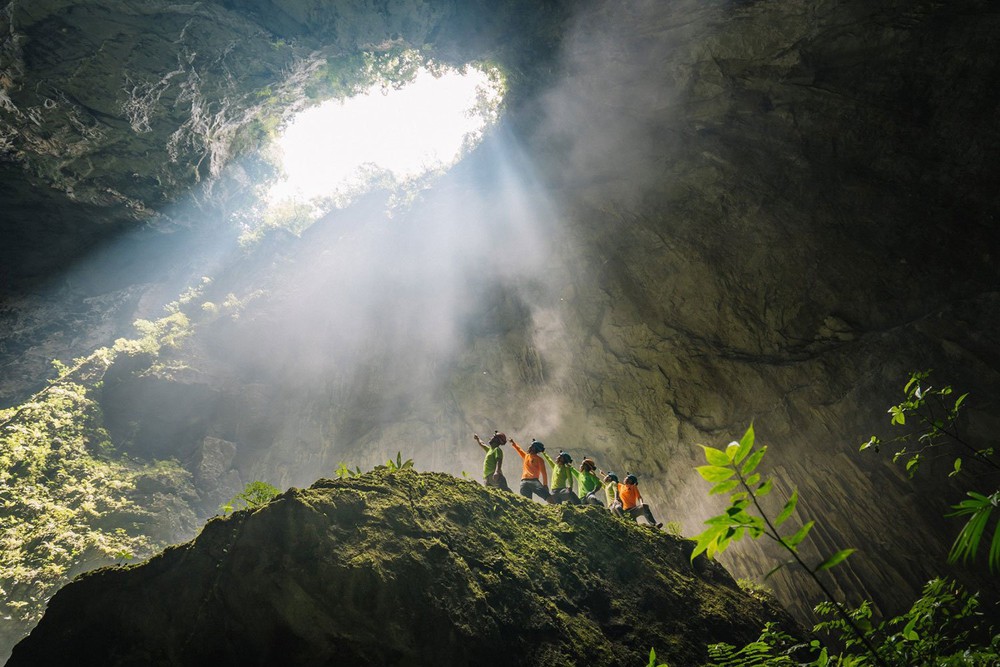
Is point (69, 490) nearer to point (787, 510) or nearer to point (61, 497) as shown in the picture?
point (61, 497)

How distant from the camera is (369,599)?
3342 mm

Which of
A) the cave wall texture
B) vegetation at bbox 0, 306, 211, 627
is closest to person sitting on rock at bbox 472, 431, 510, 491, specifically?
the cave wall texture

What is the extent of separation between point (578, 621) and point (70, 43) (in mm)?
14342

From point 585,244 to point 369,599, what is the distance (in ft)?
40.4

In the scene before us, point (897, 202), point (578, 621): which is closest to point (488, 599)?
point (578, 621)

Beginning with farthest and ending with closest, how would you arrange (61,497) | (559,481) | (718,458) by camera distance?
1. (61,497)
2. (559,481)
3. (718,458)

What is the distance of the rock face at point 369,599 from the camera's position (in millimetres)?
3141

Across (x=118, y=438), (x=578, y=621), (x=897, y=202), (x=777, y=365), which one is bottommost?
(x=578, y=621)

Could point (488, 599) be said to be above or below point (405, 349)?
below

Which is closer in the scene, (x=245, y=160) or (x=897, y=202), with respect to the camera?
(x=897, y=202)

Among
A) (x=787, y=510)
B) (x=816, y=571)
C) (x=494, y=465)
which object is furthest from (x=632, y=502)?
(x=787, y=510)

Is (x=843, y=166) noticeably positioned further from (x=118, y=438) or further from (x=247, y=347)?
(x=118, y=438)

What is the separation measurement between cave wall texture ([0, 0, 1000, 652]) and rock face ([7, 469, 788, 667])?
20.9 ft

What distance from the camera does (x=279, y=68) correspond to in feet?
42.0
